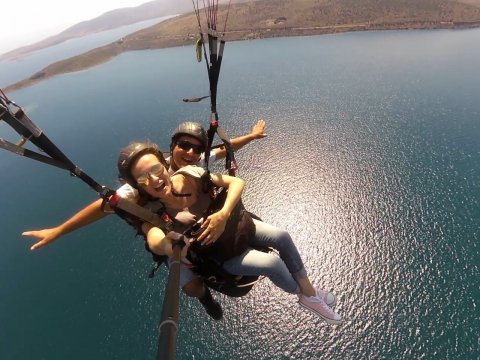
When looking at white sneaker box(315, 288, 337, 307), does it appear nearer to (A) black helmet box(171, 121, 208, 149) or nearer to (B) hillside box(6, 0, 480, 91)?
(A) black helmet box(171, 121, 208, 149)

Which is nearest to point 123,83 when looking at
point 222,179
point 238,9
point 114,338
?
point 114,338

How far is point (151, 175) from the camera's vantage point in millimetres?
3535

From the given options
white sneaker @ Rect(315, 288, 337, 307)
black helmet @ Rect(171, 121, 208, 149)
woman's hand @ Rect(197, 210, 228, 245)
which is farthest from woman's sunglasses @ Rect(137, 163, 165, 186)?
white sneaker @ Rect(315, 288, 337, 307)

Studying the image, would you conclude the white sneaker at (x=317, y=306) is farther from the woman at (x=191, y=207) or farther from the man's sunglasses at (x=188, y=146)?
the man's sunglasses at (x=188, y=146)

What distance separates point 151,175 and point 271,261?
2253mm

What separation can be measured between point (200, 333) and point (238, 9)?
5446 inches

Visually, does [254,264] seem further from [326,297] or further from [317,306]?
[326,297]

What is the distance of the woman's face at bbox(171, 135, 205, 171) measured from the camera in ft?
15.1

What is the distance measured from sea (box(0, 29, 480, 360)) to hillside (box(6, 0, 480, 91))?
33.9 meters

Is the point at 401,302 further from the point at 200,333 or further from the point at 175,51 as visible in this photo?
the point at 175,51

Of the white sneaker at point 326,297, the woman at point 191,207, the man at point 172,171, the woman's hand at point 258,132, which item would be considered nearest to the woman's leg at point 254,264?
the woman at point 191,207

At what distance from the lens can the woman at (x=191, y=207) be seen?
11.6 feet

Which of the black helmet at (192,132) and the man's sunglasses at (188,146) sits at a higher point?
the black helmet at (192,132)

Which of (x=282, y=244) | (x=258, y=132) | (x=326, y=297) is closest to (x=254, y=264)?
(x=282, y=244)
